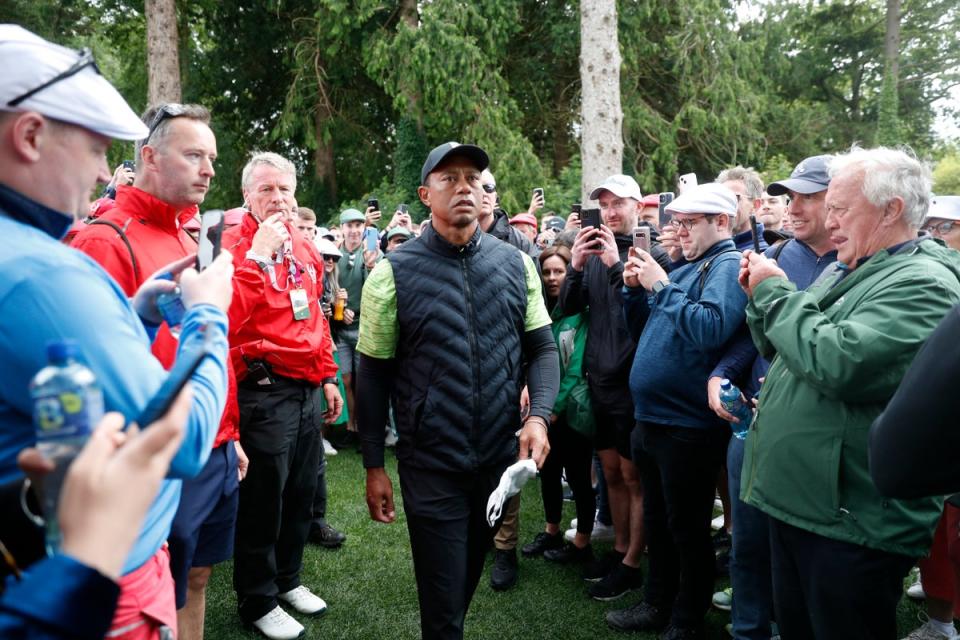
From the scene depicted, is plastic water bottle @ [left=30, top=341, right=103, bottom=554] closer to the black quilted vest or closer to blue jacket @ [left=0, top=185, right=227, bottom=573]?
blue jacket @ [left=0, top=185, right=227, bottom=573]

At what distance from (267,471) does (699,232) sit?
8.49 ft

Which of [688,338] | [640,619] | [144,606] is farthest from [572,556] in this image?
[144,606]

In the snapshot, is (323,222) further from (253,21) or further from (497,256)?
(497,256)

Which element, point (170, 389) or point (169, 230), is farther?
point (169, 230)

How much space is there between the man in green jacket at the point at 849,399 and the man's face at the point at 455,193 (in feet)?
3.98

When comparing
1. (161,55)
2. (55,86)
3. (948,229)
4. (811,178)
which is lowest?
(948,229)

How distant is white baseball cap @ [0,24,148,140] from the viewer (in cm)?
131

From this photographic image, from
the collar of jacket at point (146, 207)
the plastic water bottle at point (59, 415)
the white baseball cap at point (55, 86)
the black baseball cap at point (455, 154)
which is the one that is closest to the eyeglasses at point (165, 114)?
the collar of jacket at point (146, 207)

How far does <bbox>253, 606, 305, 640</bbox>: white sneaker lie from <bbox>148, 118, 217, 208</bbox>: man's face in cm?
Answer: 233

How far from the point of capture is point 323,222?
680 inches

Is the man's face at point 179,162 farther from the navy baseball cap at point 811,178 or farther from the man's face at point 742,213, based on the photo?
the man's face at point 742,213

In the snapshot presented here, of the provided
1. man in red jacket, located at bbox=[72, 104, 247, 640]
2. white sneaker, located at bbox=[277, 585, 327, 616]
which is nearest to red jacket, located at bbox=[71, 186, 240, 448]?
man in red jacket, located at bbox=[72, 104, 247, 640]

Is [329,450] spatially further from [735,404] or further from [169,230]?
[735,404]

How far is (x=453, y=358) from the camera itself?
9.74ft
